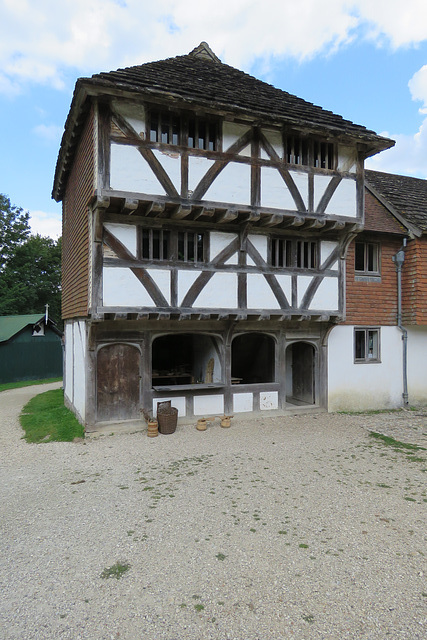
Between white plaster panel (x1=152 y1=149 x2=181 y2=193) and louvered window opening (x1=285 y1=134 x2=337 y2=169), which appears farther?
louvered window opening (x1=285 y1=134 x2=337 y2=169)

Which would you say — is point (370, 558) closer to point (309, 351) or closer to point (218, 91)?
point (309, 351)

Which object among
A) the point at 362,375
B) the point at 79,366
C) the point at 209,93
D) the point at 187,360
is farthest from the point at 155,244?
the point at 362,375

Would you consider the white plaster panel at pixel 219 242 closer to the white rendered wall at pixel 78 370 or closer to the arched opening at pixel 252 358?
the white rendered wall at pixel 78 370

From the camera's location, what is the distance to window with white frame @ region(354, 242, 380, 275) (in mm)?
13188

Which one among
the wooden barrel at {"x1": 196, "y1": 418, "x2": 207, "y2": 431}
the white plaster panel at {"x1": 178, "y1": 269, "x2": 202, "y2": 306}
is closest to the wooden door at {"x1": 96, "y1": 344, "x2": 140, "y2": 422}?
the wooden barrel at {"x1": 196, "y1": 418, "x2": 207, "y2": 431}

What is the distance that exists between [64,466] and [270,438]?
475 cm

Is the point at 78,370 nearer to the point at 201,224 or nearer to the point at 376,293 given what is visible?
the point at 201,224

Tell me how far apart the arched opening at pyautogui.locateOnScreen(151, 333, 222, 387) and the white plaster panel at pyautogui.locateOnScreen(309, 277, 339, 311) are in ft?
10.5

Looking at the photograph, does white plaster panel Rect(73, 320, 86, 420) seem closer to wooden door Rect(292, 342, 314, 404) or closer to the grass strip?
wooden door Rect(292, 342, 314, 404)

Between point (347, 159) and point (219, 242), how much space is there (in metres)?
4.61

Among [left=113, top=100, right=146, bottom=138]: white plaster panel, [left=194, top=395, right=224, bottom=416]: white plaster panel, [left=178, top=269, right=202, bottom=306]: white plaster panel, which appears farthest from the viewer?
[left=194, top=395, right=224, bottom=416]: white plaster panel

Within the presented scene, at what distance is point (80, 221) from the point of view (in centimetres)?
1117

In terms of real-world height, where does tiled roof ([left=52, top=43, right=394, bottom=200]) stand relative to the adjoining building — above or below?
above

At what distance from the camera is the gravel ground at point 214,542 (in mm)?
3604
